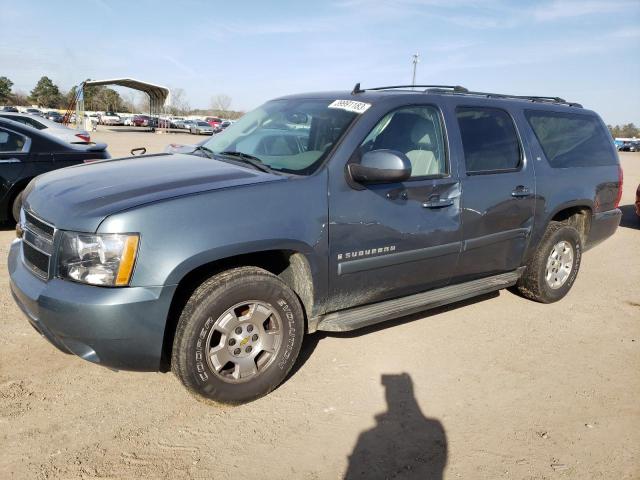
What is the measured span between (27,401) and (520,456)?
279cm

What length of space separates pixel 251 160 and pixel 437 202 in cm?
136

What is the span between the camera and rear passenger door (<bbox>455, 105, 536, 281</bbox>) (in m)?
3.90

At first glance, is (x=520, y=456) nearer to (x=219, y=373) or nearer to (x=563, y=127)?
(x=219, y=373)

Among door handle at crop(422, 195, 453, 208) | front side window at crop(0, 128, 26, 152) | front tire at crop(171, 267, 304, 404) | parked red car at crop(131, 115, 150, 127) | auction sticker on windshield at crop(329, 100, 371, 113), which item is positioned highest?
parked red car at crop(131, 115, 150, 127)

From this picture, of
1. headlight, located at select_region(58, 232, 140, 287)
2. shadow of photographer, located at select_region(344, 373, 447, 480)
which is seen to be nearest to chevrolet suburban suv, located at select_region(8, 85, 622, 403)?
headlight, located at select_region(58, 232, 140, 287)

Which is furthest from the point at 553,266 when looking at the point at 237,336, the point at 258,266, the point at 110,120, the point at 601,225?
the point at 110,120

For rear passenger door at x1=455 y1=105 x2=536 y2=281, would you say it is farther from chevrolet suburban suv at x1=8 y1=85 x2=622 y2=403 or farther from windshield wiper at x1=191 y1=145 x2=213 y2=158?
windshield wiper at x1=191 y1=145 x2=213 y2=158

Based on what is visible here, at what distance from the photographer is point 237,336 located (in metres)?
2.95

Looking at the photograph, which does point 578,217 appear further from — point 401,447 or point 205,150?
point 205,150

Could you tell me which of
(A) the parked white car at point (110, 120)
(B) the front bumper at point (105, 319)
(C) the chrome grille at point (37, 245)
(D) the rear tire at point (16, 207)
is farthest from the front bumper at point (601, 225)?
(A) the parked white car at point (110, 120)

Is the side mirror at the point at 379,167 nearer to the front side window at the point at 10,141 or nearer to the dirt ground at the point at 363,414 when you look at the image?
the dirt ground at the point at 363,414

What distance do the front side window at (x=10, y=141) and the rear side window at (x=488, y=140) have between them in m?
5.59

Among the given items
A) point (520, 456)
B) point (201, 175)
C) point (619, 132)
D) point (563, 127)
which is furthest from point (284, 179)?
point (619, 132)

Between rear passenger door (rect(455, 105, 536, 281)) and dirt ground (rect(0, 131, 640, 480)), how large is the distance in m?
0.66
